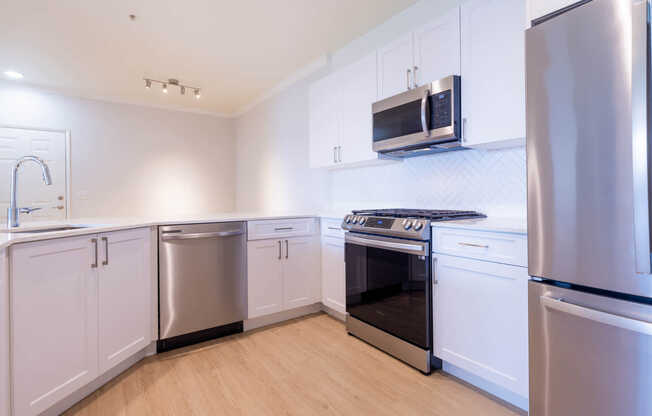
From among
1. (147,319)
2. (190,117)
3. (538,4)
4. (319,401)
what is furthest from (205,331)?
(190,117)

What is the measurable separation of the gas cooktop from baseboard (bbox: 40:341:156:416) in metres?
1.72

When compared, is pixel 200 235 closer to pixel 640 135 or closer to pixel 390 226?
pixel 390 226

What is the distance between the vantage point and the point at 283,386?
75.6 inches

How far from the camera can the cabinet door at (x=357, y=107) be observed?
2.64 metres

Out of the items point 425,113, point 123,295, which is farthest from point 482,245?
point 123,295

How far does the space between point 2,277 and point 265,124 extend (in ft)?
11.9

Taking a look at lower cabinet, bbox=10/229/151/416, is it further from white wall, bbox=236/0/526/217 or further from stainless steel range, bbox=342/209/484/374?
white wall, bbox=236/0/526/217

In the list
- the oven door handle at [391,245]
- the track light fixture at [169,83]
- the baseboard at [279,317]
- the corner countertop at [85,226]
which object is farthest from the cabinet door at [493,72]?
the track light fixture at [169,83]

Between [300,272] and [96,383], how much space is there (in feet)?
5.23

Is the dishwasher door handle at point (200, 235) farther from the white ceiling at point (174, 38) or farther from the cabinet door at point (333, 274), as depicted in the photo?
the white ceiling at point (174, 38)

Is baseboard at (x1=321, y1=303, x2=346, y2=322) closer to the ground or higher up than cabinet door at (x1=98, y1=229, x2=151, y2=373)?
closer to the ground

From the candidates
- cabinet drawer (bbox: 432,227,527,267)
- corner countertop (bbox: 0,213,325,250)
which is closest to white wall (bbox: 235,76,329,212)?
corner countertop (bbox: 0,213,325,250)

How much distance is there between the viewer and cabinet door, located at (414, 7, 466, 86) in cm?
202

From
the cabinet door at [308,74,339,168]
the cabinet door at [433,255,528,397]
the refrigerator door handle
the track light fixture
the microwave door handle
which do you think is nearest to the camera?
Answer: the refrigerator door handle
